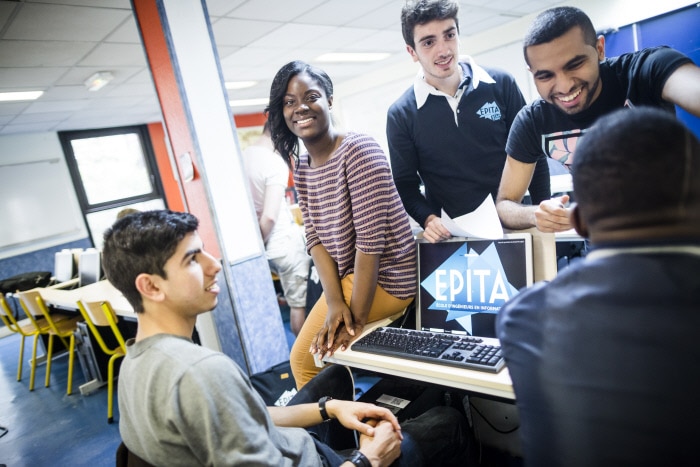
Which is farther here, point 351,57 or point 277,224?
point 351,57

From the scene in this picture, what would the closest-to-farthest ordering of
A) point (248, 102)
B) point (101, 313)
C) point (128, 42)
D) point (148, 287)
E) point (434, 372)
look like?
point (148, 287) < point (434, 372) < point (101, 313) < point (128, 42) < point (248, 102)

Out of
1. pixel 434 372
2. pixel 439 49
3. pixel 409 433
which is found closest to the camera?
pixel 434 372

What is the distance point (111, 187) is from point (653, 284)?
9001 mm

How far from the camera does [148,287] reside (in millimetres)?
950

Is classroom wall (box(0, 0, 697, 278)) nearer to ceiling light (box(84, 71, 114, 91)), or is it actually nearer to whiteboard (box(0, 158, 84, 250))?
whiteboard (box(0, 158, 84, 250))

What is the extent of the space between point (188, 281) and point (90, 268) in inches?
161

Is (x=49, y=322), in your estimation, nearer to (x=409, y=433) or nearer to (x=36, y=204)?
(x=409, y=433)

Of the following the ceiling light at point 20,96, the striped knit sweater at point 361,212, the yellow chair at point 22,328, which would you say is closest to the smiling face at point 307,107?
the striped knit sweater at point 361,212

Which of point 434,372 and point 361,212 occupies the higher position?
point 361,212

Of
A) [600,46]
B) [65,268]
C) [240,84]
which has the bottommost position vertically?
[65,268]

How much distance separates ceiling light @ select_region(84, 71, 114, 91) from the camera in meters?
4.65

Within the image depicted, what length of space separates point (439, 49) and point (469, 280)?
98 centimetres

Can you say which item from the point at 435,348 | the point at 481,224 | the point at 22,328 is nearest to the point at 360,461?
the point at 435,348

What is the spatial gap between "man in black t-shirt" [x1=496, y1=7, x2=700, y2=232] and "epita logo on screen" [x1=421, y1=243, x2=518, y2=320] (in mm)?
184
